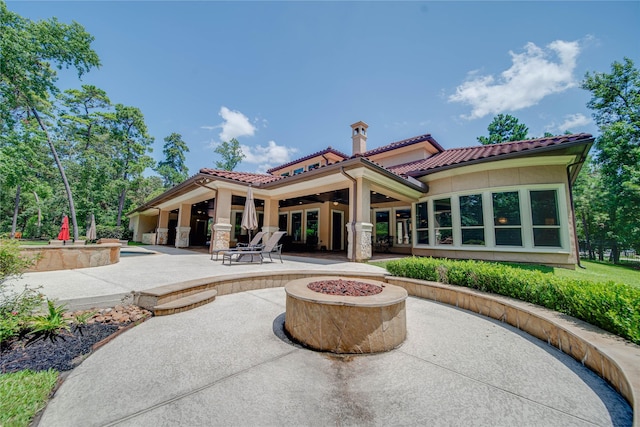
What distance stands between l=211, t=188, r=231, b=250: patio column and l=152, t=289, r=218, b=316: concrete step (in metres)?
5.48

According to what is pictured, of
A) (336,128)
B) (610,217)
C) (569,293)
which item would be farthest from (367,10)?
(610,217)

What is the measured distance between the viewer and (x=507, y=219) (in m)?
7.85

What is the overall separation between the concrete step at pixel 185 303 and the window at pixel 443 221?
8.44 m

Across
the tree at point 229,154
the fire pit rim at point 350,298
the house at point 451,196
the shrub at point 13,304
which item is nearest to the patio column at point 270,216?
the house at point 451,196

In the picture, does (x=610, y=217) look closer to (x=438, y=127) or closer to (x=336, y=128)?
(x=438, y=127)

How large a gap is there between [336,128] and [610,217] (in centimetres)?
2065

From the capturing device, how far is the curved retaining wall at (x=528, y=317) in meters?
1.84

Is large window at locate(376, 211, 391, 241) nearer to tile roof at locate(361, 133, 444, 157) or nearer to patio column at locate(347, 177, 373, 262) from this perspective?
tile roof at locate(361, 133, 444, 157)

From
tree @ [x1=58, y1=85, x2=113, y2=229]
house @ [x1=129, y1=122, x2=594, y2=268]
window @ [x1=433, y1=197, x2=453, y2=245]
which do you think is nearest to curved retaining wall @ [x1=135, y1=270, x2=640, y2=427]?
house @ [x1=129, y1=122, x2=594, y2=268]

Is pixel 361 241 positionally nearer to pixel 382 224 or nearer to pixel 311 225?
pixel 382 224

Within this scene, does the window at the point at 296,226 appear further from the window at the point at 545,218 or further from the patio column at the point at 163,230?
the window at the point at 545,218

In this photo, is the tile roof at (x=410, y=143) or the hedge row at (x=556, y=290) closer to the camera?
the hedge row at (x=556, y=290)

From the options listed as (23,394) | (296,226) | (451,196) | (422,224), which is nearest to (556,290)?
(23,394)

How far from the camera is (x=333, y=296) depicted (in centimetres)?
279
